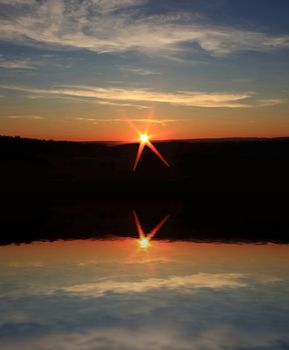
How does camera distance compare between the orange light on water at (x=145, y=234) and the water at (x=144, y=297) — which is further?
the orange light on water at (x=145, y=234)

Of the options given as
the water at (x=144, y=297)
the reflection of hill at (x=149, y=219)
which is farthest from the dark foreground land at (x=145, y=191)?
the water at (x=144, y=297)

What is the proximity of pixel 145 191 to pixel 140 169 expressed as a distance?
54.8ft

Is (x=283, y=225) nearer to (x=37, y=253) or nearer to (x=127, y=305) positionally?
(x=37, y=253)

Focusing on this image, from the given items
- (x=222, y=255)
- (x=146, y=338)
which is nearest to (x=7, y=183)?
(x=222, y=255)

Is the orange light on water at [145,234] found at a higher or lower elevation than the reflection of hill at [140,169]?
lower

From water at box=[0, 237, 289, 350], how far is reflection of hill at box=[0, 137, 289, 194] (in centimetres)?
2249

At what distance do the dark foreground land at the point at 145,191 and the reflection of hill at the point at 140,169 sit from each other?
9cm

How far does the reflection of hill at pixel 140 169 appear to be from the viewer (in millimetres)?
44844

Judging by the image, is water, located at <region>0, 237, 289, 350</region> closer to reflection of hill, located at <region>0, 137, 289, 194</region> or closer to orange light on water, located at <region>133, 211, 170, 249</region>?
orange light on water, located at <region>133, 211, 170, 249</region>

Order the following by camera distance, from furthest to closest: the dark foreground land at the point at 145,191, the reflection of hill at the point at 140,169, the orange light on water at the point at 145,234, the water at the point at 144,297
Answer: the reflection of hill at the point at 140,169, the dark foreground land at the point at 145,191, the orange light on water at the point at 145,234, the water at the point at 144,297

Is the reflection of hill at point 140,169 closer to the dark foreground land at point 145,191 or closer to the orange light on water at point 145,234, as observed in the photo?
the dark foreground land at point 145,191

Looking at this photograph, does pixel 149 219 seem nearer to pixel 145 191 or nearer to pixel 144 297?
pixel 144 297

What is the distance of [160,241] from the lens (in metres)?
20.1

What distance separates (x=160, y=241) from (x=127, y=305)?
28.4 feet
